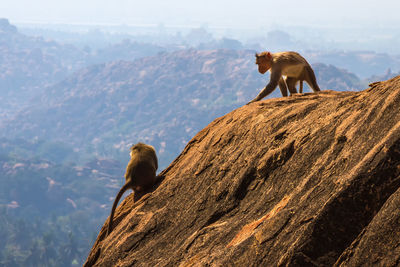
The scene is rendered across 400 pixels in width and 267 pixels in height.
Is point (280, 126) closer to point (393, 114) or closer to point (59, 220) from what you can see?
point (393, 114)

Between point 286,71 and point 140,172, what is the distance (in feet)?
16.7

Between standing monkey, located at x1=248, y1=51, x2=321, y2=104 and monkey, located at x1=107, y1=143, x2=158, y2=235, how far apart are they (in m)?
3.41

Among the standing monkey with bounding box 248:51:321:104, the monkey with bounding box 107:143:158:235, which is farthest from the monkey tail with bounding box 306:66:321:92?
the monkey with bounding box 107:143:158:235

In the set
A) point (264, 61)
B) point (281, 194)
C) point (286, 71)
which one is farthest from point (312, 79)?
point (281, 194)

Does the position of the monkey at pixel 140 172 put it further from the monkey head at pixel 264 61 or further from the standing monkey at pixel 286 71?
the monkey head at pixel 264 61

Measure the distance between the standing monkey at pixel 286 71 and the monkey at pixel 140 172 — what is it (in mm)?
3405

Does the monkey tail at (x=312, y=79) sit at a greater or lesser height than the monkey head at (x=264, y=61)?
lesser

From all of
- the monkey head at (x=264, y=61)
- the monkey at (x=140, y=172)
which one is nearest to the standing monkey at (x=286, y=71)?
the monkey head at (x=264, y=61)

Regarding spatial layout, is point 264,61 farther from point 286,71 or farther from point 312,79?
point 312,79

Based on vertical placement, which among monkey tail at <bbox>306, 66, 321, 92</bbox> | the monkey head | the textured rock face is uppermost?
the monkey head

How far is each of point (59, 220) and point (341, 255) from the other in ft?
561

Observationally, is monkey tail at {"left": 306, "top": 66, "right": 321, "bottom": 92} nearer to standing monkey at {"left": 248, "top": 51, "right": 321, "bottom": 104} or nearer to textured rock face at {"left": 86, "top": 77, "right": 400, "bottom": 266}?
standing monkey at {"left": 248, "top": 51, "right": 321, "bottom": 104}

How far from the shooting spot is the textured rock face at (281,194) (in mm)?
5691

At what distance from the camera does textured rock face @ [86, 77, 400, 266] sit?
569 cm
